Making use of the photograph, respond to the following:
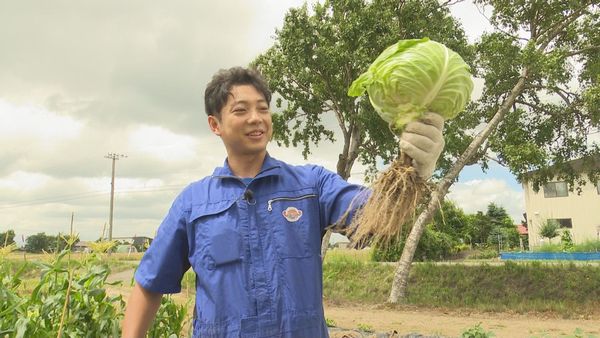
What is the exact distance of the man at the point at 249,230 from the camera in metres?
1.82

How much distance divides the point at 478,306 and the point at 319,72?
7.39 metres

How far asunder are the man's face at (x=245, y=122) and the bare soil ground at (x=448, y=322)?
6880 millimetres

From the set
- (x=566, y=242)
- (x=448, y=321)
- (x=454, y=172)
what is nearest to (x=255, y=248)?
(x=448, y=321)

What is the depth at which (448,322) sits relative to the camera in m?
10.5

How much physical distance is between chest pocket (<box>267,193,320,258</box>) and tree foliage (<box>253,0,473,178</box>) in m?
10.2

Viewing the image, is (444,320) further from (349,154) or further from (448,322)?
(349,154)

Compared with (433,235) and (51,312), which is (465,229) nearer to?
(433,235)

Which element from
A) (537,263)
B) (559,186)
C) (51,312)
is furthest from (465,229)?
(51,312)

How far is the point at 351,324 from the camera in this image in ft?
31.5

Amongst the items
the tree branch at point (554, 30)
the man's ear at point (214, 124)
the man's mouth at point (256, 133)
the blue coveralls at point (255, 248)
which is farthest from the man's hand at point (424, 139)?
the tree branch at point (554, 30)

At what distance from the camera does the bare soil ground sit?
8914 mm

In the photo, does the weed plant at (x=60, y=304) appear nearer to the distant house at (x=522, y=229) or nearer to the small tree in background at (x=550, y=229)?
the small tree in background at (x=550, y=229)

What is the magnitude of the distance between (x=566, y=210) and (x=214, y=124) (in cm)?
3456

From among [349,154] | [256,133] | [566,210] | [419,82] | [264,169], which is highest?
[349,154]
